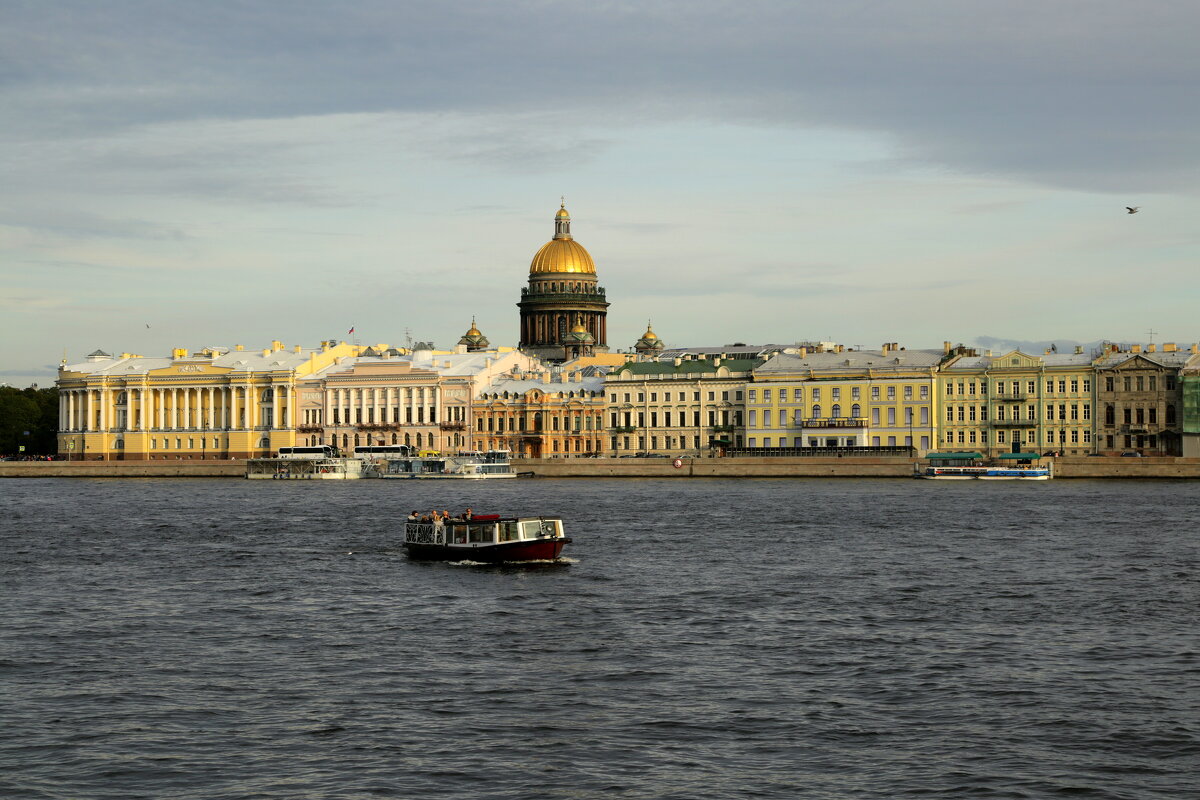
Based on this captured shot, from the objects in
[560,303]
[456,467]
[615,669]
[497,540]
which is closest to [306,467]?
[456,467]

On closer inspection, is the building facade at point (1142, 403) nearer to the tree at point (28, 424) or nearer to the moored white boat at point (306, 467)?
the moored white boat at point (306, 467)

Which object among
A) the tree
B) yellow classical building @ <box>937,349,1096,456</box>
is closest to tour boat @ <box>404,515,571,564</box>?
yellow classical building @ <box>937,349,1096,456</box>

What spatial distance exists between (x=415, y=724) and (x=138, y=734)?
2658 millimetres

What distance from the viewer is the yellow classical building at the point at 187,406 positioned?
99.2m

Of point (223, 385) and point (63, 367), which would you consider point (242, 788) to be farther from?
point (63, 367)

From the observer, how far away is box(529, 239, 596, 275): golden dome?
118062mm

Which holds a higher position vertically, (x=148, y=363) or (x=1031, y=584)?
(x=148, y=363)

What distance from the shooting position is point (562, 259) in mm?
118062

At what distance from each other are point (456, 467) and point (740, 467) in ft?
45.9

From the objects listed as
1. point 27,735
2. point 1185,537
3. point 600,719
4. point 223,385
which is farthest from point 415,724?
point 223,385

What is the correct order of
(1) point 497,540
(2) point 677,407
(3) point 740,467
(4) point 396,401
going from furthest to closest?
1. (4) point 396,401
2. (2) point 677,407
3. (3) point 740,467
4. (1) point 497,540

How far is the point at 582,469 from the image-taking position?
8069cm

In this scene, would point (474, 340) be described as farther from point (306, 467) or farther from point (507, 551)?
point (507, 551)

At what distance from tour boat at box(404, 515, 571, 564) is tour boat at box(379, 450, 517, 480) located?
45921mm
